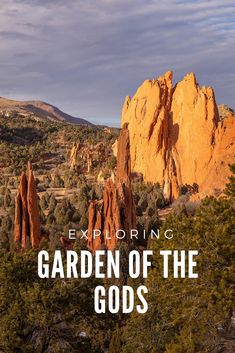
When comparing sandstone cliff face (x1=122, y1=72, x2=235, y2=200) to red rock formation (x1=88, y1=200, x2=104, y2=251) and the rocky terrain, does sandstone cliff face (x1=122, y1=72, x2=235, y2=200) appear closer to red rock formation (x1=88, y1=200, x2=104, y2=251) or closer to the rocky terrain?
the rocky terrain

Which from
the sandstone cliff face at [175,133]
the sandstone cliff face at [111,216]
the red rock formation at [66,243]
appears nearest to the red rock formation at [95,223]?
the sandstone cliff face at [111,216]

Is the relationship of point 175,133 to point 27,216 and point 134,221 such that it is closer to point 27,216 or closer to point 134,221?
point 134,221

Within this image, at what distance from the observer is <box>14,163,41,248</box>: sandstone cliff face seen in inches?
1683

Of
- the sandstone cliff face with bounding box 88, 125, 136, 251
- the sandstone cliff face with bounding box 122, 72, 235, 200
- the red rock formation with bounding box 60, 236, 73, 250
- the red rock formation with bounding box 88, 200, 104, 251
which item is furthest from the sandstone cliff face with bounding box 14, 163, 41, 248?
the sandstone cliff face with bounding box 122, 72, 235, 200

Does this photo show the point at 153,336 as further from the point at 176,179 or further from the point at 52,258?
the point at 176,179

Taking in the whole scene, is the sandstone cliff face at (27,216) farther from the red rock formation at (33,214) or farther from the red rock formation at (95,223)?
the red rock formation at (95,223)

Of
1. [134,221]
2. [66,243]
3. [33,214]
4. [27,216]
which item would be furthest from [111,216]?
[27,216]

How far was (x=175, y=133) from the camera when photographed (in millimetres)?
78438

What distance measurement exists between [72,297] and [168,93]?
66118 mm

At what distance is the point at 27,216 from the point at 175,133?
39278 mm

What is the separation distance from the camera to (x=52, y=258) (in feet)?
64.2

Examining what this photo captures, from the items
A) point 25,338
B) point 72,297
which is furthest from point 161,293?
point 25,338

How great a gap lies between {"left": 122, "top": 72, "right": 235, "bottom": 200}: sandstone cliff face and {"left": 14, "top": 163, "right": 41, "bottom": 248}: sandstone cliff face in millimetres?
29398

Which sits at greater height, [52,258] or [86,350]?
[52,258]
